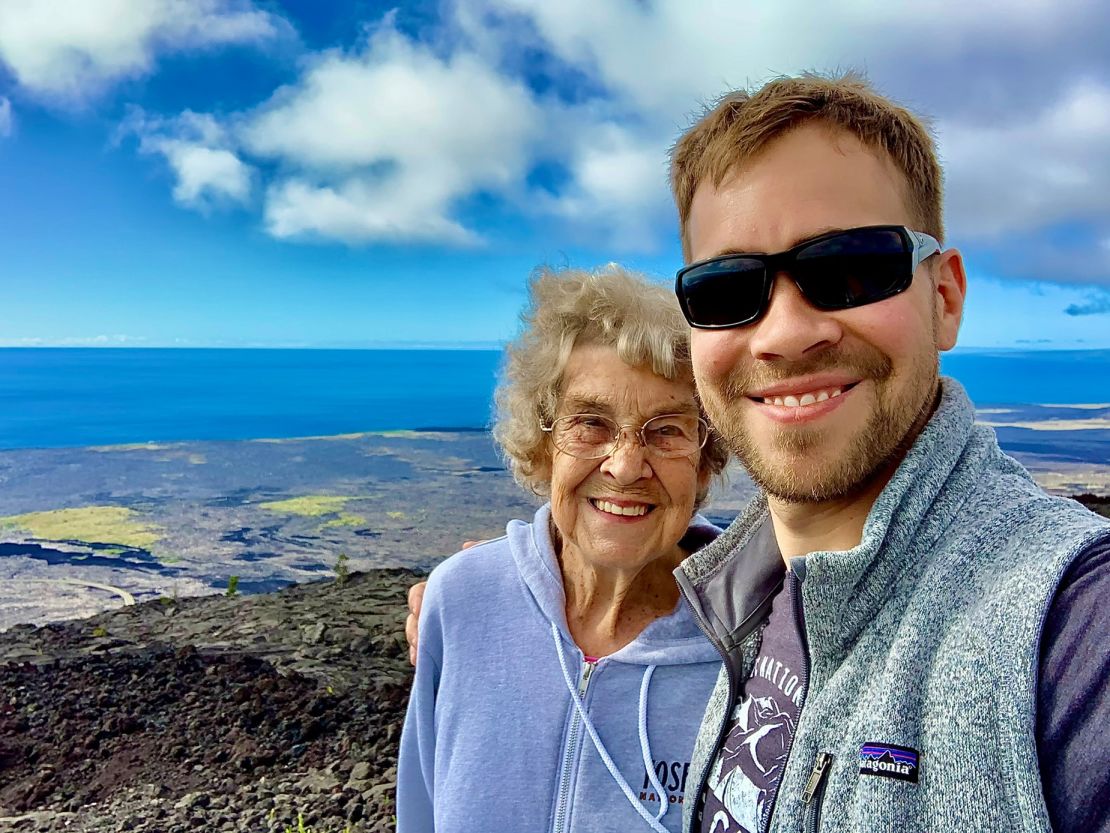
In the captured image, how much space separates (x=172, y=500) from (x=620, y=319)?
17.4 m

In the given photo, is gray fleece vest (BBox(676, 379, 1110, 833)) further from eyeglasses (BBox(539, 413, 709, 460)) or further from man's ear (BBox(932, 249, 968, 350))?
eyeglasses (BBox(539, 413, 709, 460))

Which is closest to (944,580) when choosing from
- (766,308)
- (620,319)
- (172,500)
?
(766,308)

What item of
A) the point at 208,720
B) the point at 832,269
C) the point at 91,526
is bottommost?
the point at 91,526

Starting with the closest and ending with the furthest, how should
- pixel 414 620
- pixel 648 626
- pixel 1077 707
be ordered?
pixel 1077 707 < pixel 648 626 < pixel 414 620

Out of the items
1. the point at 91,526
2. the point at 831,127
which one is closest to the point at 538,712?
the point at 831,127

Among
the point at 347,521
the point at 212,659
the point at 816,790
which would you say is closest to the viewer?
the point at 816,790

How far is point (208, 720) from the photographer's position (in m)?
5.79

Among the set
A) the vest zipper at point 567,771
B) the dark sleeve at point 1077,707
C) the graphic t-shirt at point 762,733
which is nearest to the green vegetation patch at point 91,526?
the vest zipper at point 567,771

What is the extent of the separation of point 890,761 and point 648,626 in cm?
127

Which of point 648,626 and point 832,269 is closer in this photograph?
point 832,269

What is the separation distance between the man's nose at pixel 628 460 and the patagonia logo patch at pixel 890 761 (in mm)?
1262

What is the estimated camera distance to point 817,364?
1.58m

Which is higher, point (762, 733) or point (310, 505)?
point (762, 733)

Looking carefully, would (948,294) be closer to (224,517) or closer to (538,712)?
(538,712)
